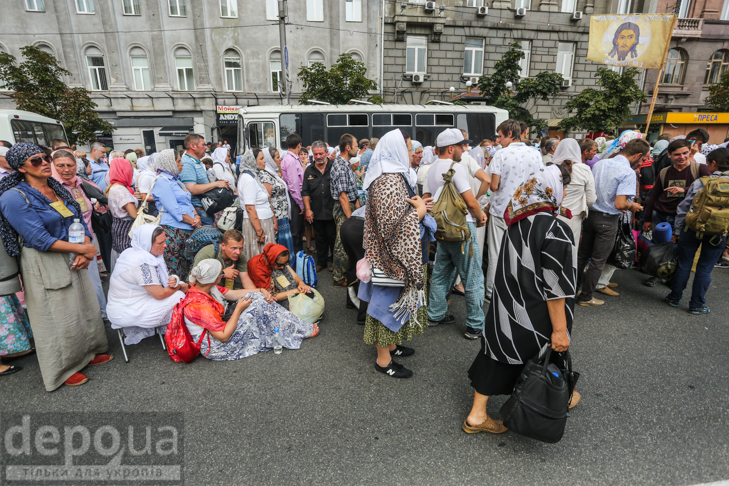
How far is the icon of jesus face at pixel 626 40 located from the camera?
792cm

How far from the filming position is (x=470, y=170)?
4289 mm

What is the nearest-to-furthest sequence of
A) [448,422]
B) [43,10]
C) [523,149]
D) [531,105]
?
[448,422]
[523,149]
[43,10]
[531,105]

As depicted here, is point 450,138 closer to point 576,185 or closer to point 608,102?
point 576,185

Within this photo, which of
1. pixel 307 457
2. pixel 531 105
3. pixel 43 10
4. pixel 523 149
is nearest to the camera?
pixel 307 457

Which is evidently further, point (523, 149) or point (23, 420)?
point (523, 149)

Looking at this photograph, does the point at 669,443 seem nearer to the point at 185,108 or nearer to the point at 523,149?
the point at 523,149

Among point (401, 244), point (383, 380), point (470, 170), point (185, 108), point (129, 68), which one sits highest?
point (129, 68)

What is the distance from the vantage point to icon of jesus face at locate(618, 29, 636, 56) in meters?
7.92

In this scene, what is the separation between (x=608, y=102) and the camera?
14188mm

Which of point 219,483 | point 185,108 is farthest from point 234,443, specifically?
point 185,108

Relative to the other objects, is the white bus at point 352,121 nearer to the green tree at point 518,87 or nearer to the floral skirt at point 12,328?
the green tree at point 518,87

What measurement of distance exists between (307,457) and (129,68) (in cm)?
2442

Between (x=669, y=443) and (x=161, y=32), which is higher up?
(x=161, y=32)

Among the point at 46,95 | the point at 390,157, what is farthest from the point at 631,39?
the point at 46,95
